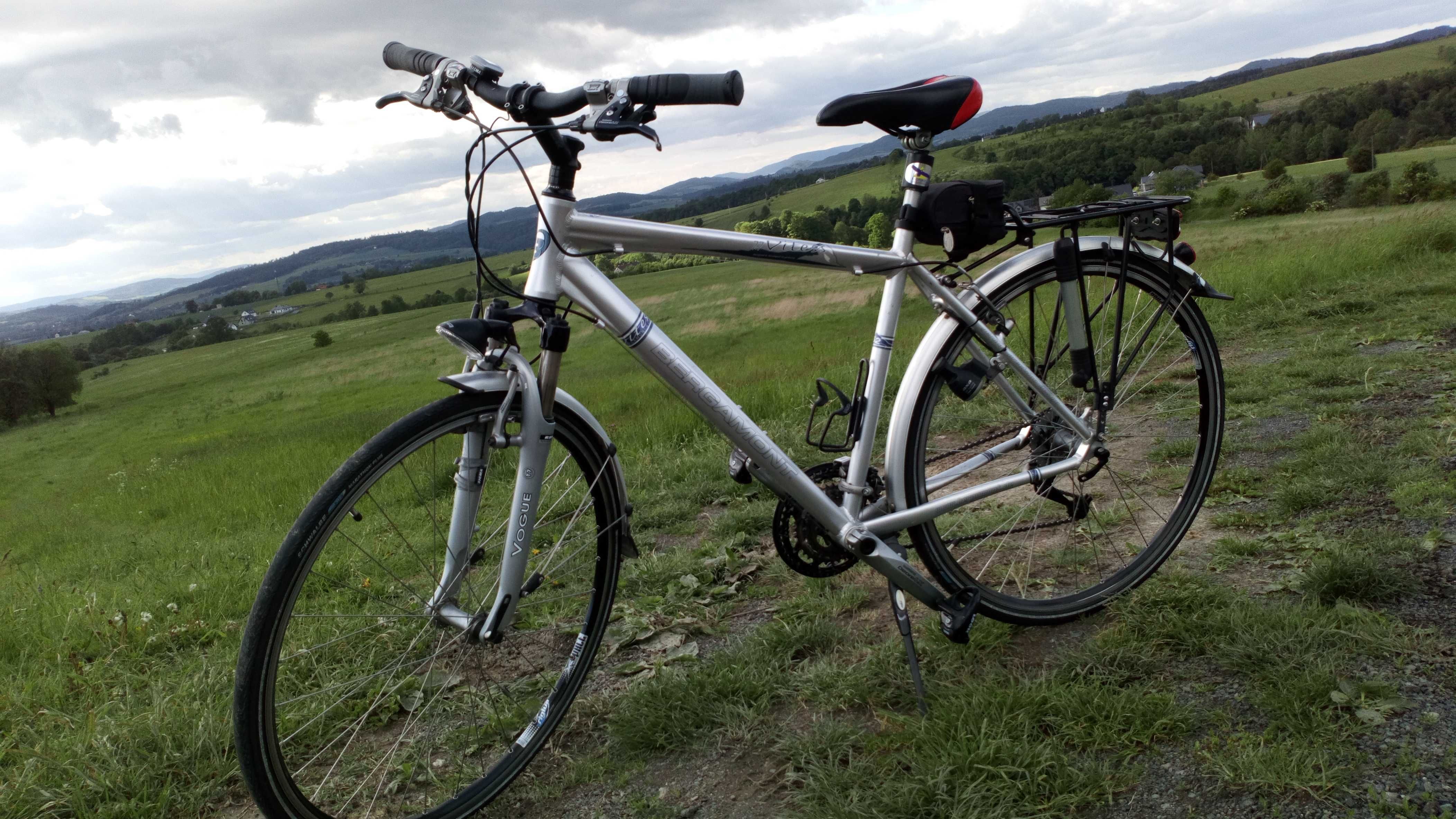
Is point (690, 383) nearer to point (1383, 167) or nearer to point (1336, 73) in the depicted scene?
point (1383, 167)

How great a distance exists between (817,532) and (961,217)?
1034mm

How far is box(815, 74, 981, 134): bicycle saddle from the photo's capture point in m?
2.44

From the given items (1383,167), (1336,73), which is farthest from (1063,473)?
(1336,73)

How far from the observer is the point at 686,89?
71.1 inches

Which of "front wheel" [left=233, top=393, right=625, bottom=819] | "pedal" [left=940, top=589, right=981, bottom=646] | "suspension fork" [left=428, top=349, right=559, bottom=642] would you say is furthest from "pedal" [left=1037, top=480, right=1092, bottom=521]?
"suspension fork" [left=428, top=349, right=559, bottom=642]

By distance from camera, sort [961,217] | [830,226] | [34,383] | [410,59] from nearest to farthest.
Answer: [410,59], [961,217], [830,226], [34,383]

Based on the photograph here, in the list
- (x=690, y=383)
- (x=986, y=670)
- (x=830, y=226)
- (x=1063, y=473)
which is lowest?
(x=986, y=670)

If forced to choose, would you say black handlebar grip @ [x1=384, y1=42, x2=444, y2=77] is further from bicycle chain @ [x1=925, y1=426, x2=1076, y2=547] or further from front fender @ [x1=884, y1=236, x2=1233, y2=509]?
bicycle chain @ [x1=925, y1=426, x2=1076, y2=547]

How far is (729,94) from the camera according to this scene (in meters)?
1.77

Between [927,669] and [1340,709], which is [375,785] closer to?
[927,669]

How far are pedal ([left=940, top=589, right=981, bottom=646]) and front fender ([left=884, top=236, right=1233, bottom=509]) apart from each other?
316 millimetres

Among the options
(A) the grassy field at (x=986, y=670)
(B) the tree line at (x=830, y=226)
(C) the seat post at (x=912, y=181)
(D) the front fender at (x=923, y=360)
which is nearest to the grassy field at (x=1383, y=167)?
(A) the grassy field at (x=986, y=670)

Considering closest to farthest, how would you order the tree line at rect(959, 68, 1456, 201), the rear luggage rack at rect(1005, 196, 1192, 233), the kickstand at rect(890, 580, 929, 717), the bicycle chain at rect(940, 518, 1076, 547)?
the kickstand at rect(890, 580, 929, 717) → the rear luggage rack at rect(1005, 196, 1192, 233) → the bicycle chain at rect(940, 518, 1076, 547) → the tree line at rect(959, 68, 1456, 201)

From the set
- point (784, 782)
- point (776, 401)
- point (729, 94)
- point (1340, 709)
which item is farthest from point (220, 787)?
point (776, 401)
